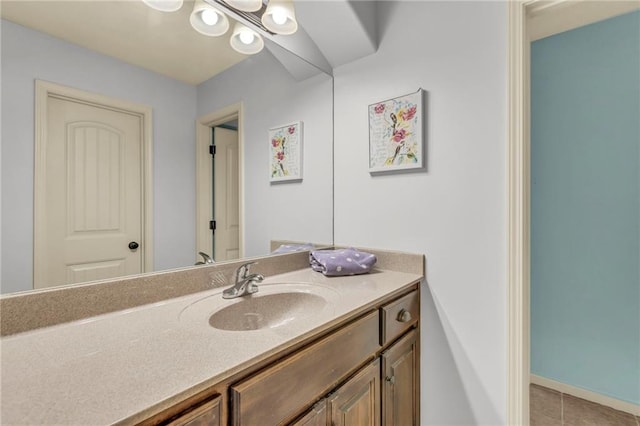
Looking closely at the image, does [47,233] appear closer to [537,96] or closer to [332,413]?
[332,413]

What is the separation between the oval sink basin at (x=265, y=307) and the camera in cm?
92

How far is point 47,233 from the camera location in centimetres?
81

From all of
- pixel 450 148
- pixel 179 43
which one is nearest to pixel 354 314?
pixel 450 148

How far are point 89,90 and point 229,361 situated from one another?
0.88 metres

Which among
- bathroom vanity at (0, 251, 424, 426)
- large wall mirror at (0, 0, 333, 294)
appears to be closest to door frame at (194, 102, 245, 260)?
large wall mirror at (0, 0, 333, 294)

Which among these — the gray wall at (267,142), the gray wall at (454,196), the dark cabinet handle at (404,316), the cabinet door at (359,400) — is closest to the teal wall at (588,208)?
the gray wall at (454,196)

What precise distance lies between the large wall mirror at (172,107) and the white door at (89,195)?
0.02 m

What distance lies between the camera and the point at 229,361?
0.60 m

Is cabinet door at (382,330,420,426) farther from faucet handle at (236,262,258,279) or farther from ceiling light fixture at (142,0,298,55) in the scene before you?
ceiling light fixture at (142,0,298,55)

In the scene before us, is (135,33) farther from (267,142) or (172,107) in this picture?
(267,142)

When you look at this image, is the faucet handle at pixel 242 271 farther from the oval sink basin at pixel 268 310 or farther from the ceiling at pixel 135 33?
the ceiling at pixel 135 33

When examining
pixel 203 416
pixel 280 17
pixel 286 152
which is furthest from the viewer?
pixel 286 152

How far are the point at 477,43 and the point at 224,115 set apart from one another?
3.69 ft

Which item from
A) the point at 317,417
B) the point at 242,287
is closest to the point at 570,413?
the point at 317,417
